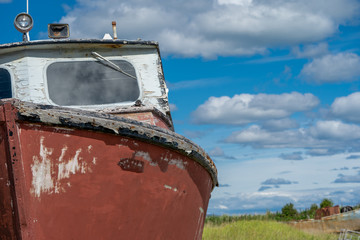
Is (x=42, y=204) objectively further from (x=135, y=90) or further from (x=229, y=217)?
(x=229, y=217)

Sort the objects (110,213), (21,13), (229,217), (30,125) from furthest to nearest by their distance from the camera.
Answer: (229,217), (21,13), (110,213), (30,125)

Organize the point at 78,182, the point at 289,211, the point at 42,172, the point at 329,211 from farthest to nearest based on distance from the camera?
the point at 289,211 < the point at 329,211 < the point at 78,182 < the point at 42,172

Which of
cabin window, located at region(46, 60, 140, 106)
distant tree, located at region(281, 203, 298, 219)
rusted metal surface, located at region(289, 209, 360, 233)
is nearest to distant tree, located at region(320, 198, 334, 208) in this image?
distant tree, located at region(281, 203, 298, 219)

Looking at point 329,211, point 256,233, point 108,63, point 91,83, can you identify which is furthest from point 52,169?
point 329,211

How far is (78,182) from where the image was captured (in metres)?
3.75

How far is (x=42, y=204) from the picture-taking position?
3664mm

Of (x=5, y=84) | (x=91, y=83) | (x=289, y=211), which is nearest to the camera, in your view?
(x=91, y=83)

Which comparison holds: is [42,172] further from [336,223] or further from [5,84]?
[336,223]

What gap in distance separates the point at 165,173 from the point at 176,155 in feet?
0.60

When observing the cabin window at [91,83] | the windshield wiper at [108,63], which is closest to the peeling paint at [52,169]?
the cabin window at [91,83]

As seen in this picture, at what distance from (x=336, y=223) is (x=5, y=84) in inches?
536

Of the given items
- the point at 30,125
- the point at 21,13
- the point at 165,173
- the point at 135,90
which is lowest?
the point at 165,173

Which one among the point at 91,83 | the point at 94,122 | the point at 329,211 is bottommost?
the point at 329,211

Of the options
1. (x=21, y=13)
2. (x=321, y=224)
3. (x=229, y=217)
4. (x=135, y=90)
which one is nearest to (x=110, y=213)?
(x=135, y=90)
